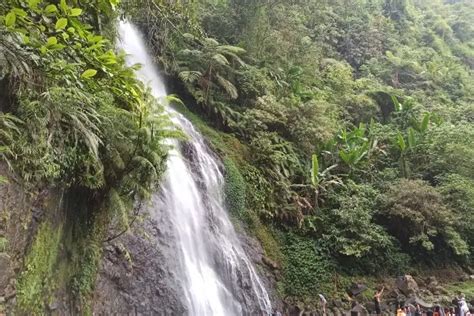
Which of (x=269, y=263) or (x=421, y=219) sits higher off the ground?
(x=421, y=219)

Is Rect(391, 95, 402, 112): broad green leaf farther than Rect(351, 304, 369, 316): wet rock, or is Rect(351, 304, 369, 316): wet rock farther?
Rect(391, 95, 402, 112): broad green leaf

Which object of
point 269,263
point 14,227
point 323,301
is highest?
point 14,227

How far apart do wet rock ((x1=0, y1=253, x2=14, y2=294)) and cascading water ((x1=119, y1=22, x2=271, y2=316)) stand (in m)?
3.91

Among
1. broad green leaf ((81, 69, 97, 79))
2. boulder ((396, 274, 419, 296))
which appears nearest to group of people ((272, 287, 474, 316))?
boulder ((396, 274, 419, 296))

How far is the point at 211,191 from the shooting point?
35.9 ft

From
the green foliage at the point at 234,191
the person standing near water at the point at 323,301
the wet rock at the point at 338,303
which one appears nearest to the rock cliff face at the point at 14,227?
the green foliage at the point at 234,191

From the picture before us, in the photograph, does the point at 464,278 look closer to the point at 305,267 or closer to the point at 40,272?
the point at 305,267

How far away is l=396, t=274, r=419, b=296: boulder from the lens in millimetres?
12480

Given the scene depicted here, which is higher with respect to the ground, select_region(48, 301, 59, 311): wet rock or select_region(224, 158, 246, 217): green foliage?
select_region(48, 301, 59, 311): wet rock

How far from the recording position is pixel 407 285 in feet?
41.3

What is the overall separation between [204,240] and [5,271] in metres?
5.64

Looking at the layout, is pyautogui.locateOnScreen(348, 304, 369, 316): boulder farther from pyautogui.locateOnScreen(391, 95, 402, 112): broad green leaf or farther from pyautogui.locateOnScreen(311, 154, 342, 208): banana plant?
pyautogui.locateOnScreen(391, 95, 402, 112): broad green leaf

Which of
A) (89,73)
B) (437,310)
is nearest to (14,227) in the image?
(89,73)

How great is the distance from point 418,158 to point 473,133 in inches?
86.9
